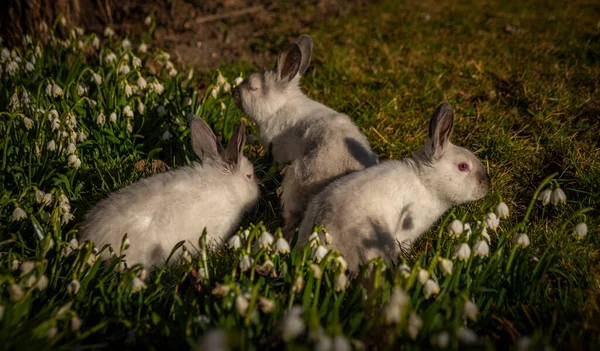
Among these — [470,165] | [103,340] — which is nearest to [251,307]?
[103,340]

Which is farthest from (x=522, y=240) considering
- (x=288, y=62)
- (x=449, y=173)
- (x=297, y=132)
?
(x=288, y=62)

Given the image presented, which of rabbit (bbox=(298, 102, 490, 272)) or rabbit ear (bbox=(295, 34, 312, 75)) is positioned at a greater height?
rabbit ear (bbox=(295, 34, 312, 75))

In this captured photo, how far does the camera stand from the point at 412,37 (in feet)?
23.2

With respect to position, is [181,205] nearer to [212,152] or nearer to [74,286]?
[212,152]

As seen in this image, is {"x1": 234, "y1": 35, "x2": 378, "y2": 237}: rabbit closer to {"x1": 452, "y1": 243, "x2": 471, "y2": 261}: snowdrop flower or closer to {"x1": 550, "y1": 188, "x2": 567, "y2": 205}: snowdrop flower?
{"x1": 452, "y1": 243, "x2": 471, "y2": 261}: snowdrop flower

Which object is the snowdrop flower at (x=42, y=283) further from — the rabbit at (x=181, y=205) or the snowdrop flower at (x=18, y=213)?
the snowdrop flower at (x=18, y=213)

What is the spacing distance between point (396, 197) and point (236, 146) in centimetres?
125

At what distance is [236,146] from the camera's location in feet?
13.1

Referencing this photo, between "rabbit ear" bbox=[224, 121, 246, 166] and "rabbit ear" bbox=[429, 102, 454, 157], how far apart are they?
4.54ft

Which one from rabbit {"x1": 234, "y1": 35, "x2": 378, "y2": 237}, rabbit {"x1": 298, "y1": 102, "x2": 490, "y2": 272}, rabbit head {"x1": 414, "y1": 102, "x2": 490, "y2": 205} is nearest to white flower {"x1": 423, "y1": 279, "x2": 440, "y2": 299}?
rabbit {"x1": 298, "y1": 102, "x2": 490, "y2": 272}

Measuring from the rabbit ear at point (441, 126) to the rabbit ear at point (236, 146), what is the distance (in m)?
1.38

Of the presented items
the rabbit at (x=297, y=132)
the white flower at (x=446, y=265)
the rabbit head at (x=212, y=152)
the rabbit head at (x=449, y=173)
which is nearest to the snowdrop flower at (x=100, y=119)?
the rabbit head at (x=212, y=152)

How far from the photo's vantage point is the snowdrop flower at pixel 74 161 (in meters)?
3.98

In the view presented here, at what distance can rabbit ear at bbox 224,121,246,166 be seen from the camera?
3.98 metres
